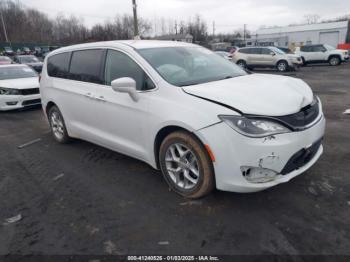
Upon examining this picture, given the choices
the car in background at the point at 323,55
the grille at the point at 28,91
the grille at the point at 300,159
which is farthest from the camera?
the car in background at the point at 323,55

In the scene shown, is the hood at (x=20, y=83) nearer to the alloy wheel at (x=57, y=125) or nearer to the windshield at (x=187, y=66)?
the alloy wheel at (x=57, y=125)

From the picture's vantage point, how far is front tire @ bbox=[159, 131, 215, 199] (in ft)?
9.63

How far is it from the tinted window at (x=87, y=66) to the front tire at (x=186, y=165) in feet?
5.15

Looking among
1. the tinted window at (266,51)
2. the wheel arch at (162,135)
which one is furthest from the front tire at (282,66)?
the wheel arch at (162,135)

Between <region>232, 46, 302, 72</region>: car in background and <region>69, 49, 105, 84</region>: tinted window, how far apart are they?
16853 millimetres

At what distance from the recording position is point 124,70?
12.2 ft

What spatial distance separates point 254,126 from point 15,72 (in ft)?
31.5

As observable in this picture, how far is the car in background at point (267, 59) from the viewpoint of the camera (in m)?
18.8

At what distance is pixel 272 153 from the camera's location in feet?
8.66

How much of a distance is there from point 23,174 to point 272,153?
354 centimetres

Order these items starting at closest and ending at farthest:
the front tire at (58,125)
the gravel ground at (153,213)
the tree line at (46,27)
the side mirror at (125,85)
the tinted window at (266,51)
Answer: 1. the gravel ground at (153,213)
2. the side mirror at (125,85)
3. the front tire at (58,125)
4. the tinted window at (266,51)
5. the tree line at (46,27)

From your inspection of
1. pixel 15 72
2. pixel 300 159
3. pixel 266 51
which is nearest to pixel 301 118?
pixel 300 159

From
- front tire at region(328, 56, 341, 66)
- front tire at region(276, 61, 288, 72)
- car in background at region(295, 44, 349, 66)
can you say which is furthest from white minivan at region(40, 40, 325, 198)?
front tire at region(328, 56, 341, 66)

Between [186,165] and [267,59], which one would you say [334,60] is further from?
[186,165]
